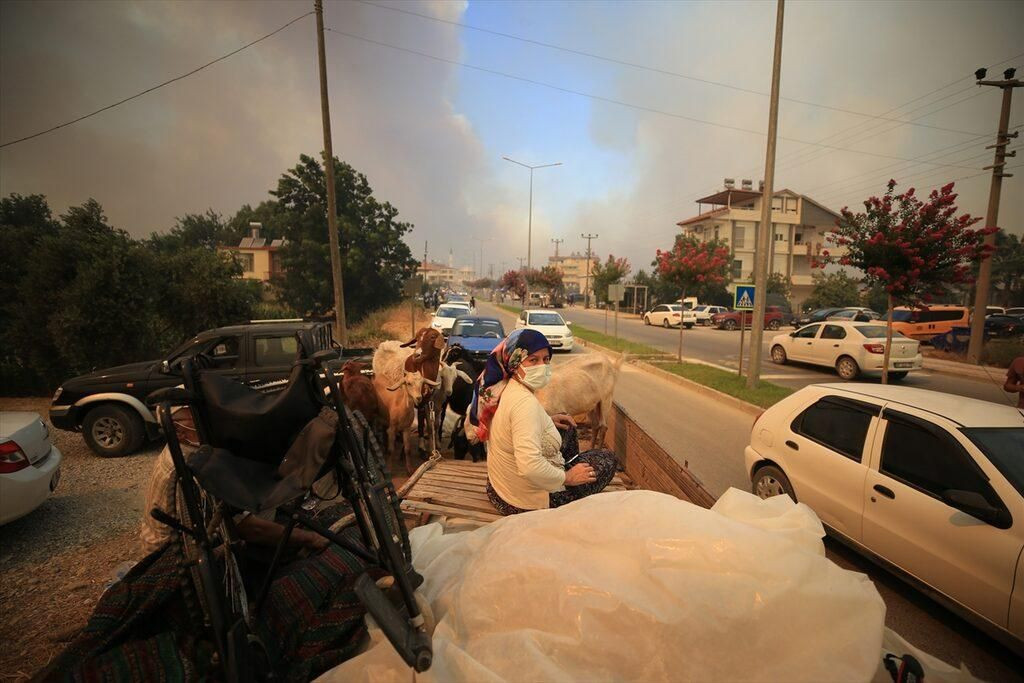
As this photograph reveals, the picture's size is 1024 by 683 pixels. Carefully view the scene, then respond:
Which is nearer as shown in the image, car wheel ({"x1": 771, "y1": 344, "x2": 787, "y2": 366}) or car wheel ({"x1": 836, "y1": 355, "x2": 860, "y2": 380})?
car wheel ({"x1": 836, "y1": 355, "x2": 860, "y2": 380})

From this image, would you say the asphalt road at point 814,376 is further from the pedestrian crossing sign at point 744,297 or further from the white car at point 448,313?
the white car at point 448,313

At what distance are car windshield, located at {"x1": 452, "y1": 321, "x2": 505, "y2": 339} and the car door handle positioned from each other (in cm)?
1011

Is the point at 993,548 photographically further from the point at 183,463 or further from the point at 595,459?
the point at 183,463

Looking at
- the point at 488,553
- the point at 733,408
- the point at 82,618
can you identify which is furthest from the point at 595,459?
the point at 733,408

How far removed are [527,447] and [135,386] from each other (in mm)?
7289

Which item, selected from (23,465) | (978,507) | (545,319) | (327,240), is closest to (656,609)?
(978,507)

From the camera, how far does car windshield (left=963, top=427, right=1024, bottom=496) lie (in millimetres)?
3195

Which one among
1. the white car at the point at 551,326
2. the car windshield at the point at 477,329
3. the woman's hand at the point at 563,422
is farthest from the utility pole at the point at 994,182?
the woman's hand at the point at 563,422

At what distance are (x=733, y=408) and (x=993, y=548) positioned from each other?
7.64 metres

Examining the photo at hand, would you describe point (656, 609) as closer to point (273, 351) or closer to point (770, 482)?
point (770, 482)

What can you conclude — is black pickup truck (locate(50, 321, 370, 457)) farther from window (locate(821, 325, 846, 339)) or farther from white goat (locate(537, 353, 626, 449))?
window (locate(821, 325, 846, 339))

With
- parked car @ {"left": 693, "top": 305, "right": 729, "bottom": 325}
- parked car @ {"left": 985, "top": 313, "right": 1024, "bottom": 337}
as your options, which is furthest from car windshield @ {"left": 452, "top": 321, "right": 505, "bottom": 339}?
parked car @ {"left": 693, "top": 305, "right": 729, "bottom": 325}

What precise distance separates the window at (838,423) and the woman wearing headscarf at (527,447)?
101 inches

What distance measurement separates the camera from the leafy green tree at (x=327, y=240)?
2364cm
